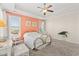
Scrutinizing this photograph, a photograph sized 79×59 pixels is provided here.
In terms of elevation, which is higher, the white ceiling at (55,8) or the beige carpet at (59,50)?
the white ceiling at (55,8)

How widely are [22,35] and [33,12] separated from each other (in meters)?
0.35

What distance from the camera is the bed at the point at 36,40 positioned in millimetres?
1585

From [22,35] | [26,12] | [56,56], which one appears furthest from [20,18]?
[56,56]

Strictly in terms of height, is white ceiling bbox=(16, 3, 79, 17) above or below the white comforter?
above

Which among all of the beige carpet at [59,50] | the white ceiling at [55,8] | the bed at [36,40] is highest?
the white ceiling at [55,8]

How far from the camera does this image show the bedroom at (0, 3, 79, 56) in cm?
153

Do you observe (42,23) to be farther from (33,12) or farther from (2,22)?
(2,22)

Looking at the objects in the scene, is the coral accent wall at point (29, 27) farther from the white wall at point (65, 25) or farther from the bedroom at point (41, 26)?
Answer: the white wall at point (65, 25)

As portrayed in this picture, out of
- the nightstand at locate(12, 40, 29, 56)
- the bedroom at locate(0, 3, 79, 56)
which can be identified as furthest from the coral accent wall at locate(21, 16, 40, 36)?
the nightstand at locate(12, 40, 29, 56)

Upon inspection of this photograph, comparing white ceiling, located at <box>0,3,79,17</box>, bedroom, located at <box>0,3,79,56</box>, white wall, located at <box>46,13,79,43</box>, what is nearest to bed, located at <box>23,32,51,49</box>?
bedroom, located at <box>0,3,79,56</box>

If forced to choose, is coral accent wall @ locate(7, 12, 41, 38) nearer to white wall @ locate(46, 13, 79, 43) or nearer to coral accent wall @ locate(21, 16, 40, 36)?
coral accent wall @ locate(21, 16, 40, 36)

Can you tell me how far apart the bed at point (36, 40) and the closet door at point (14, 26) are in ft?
0.39

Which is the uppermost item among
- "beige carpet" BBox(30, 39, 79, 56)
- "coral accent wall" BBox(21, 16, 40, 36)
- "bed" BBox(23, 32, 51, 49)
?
"coral accent wall" BBox(21, 16, 40, 36)

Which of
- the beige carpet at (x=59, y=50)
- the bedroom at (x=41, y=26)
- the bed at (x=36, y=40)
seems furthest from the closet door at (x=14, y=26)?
the beige carpet at (x=59, y=50)
